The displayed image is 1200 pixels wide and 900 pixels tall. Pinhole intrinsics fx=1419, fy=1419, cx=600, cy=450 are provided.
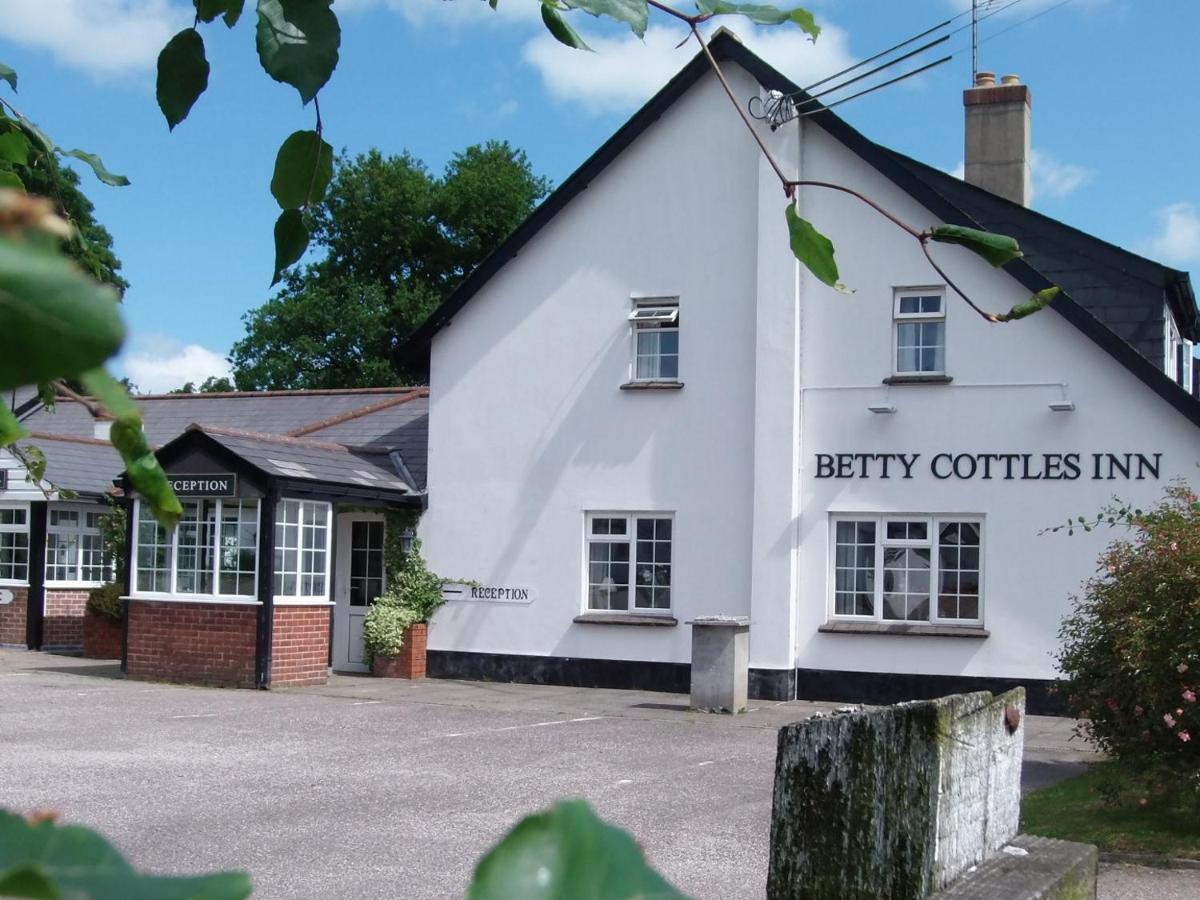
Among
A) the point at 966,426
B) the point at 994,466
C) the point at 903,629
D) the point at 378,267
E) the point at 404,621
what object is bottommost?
the point at 404,621

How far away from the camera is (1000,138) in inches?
800

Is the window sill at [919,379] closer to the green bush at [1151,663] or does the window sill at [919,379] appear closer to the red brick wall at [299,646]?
the green bush at [1151,663]

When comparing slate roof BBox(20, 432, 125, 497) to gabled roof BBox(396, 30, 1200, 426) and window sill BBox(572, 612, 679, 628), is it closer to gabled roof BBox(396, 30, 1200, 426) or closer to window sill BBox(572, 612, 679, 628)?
gabled roof BBox(396, 30, 1200, 426)

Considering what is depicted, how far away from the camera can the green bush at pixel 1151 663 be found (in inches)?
367

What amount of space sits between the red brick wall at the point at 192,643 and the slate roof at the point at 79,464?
15.0 feet

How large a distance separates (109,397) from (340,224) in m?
49.9


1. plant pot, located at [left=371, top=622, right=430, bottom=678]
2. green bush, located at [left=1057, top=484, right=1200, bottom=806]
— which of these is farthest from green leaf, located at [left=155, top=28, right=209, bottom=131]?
plant pot, located at [left=371, top=622, right=430, bottom=678]

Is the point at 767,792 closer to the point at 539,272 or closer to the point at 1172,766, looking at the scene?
the point at 1172,766

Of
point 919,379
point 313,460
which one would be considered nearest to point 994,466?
point 919,379

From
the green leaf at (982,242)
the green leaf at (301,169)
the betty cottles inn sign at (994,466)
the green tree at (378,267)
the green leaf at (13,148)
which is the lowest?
the green leaf at (982,242)

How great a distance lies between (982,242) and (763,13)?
1.44 feet

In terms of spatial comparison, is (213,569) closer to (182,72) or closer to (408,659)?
(408,659)

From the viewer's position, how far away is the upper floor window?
19203 millimetres

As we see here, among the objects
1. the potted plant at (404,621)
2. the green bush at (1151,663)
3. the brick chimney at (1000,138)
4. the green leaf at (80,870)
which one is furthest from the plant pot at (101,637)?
the green leaf at (80,870)
